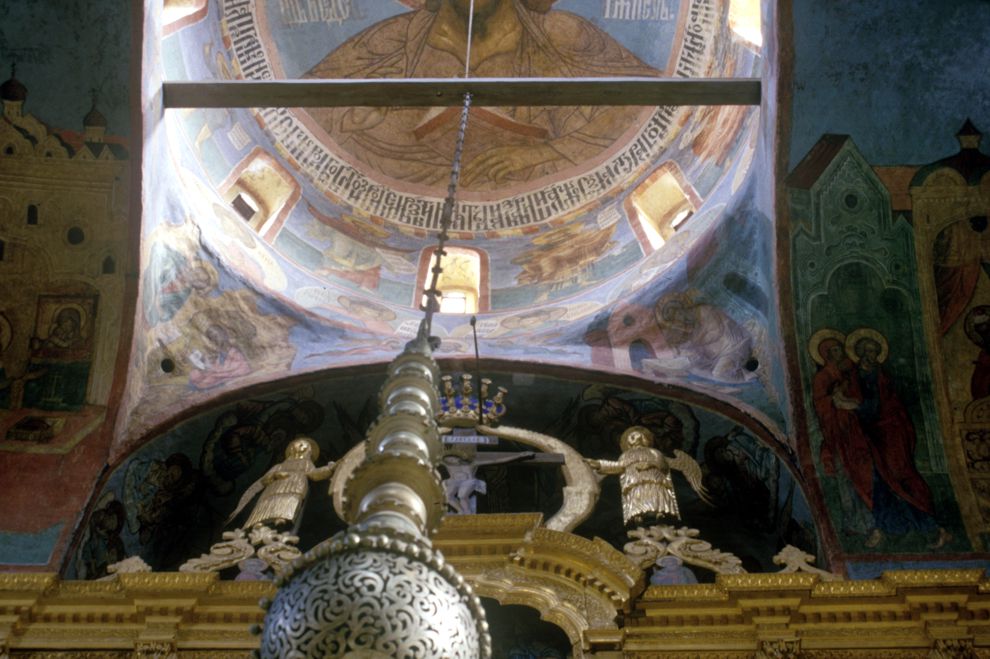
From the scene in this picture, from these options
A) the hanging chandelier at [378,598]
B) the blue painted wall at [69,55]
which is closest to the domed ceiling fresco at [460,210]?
the blue painted wall at [69,55]

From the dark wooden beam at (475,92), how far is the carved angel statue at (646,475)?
265 cm

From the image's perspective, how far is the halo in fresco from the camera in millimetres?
12766

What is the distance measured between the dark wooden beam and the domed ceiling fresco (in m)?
0.40

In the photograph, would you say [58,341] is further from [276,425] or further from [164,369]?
[276,425]

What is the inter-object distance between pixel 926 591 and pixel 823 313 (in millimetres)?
2689

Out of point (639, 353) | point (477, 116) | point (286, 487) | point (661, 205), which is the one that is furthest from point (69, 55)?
point (661, 205)

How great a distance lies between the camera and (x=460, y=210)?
521 inches

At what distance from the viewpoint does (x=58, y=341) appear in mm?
9500

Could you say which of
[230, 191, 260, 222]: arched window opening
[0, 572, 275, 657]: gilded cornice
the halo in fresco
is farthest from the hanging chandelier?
the halo in fresco

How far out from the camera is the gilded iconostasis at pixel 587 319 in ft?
29.7

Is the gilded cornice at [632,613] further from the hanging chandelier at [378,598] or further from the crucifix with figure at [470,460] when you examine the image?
the hanging chandelier at [378,598]

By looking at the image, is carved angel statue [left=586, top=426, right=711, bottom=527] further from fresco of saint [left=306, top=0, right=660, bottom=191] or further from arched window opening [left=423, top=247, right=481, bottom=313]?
fresco of saint [left=306, top=0, right=660, bottom=191]

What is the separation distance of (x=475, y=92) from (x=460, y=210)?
4151 millimetres

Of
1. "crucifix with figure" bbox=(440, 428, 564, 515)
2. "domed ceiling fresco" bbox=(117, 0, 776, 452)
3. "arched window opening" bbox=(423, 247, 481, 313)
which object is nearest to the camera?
"crucifix with figure" bbox=(440, 428, 564, 515)
